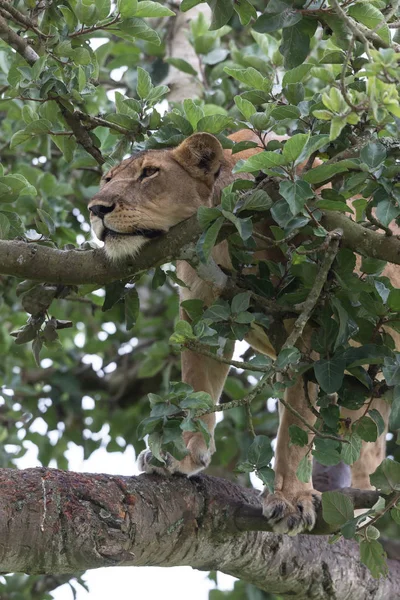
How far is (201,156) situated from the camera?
417 centimetres

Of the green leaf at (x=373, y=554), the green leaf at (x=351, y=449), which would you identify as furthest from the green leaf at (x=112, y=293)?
the green leaf at (x=373, y=554)

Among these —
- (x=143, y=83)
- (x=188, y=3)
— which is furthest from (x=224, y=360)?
(x=188, y=3)

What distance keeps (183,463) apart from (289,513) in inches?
21.0

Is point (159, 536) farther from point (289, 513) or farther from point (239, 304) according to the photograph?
point (239, 304)

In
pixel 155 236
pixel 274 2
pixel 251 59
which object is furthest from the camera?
pixel 251 59

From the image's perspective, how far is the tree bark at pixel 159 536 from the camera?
3.24 metres

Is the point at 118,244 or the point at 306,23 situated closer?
the point at 306,23

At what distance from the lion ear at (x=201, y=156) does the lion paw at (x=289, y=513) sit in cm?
144

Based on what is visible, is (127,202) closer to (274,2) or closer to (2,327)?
(274,2)

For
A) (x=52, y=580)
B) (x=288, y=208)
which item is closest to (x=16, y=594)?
(x=52, y=580)

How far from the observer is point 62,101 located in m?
3.84

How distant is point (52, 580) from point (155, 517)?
252 cm

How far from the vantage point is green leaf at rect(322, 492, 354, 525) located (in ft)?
10.8

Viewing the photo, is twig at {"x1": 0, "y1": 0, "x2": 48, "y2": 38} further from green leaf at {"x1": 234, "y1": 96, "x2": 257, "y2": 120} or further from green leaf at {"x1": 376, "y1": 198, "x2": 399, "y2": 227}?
green leaf at {"x1": 376, "y1": 198, "x2": 399, "y2": 227}
